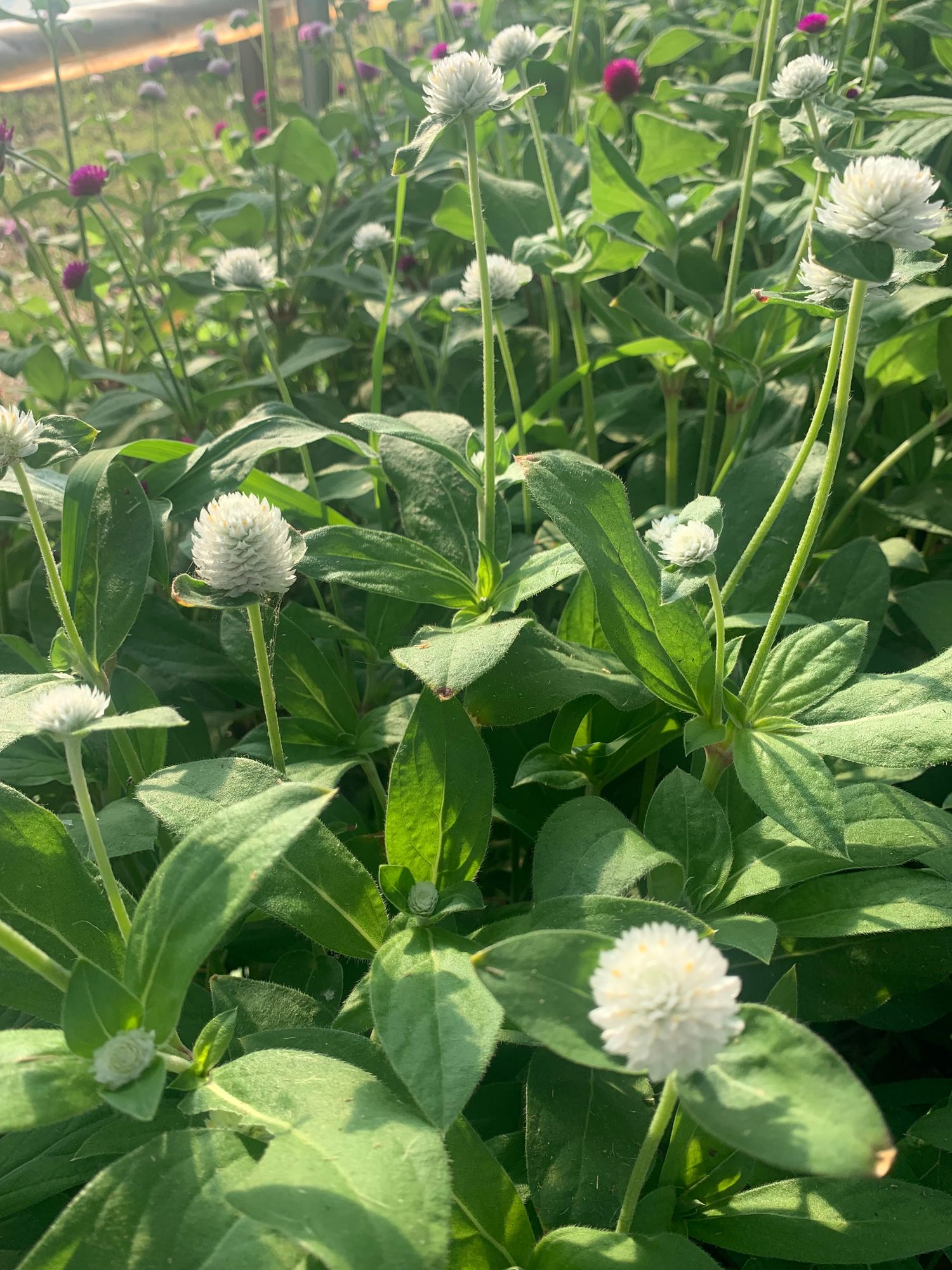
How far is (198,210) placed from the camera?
2.23 meters

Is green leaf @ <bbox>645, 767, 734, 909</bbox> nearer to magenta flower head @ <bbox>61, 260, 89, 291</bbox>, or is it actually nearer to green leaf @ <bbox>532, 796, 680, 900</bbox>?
green leaf @ <bbox>532, 796, 680, 900</bbox>

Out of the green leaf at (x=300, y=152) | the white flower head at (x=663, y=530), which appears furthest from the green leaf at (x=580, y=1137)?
the green leaf at (x=300, y=152)

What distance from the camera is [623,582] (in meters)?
0.96

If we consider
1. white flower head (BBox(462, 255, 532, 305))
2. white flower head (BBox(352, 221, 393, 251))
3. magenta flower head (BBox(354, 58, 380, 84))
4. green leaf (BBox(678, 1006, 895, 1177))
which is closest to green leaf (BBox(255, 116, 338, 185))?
white flower head (BBox(352, 221, 393, 251))

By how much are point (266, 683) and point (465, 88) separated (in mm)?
648

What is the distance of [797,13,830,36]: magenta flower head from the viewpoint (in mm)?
1572

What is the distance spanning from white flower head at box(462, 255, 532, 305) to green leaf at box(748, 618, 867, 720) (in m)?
0.71

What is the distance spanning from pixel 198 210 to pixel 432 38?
5.60ft

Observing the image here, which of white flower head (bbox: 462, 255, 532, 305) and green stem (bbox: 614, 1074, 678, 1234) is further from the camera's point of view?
white flower head (bbox: 462, 255, 532, 305)

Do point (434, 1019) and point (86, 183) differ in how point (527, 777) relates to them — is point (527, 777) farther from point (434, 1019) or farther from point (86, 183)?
point (86, 183)

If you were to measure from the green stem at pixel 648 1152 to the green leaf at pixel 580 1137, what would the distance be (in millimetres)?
30

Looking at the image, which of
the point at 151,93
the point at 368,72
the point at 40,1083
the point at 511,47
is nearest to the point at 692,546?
the point at 40,1083

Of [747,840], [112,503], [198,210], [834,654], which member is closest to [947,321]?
[834,654]

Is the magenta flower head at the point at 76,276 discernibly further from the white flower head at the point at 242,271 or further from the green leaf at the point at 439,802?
the green leaf at the point at 439,802
